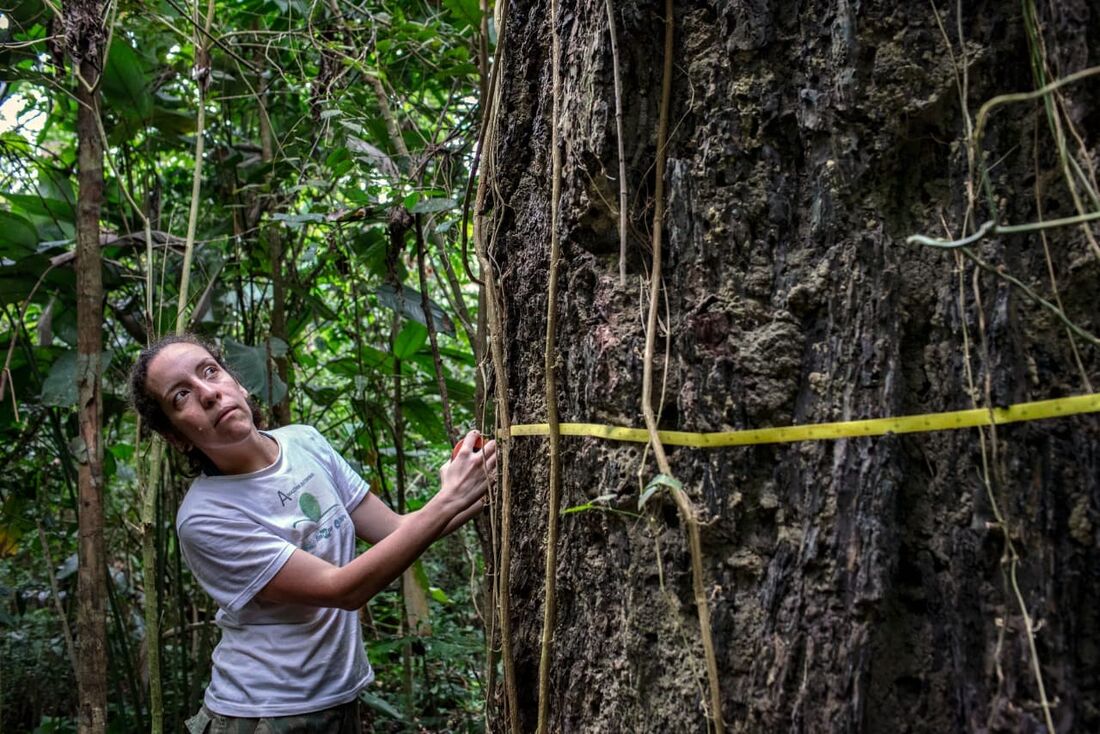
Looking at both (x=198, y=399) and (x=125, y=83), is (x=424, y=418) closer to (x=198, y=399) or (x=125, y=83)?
(x=198, y=399)

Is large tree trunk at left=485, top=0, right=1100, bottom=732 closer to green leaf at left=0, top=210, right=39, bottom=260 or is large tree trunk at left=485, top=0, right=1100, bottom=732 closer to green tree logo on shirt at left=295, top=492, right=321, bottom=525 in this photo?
green tree logo on shirt at left=295, top=492, right=321, bottom=525

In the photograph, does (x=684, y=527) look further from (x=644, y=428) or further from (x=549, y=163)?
(x=549, y=163)

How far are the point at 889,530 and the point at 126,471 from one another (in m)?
3.62

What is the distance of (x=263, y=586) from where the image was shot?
1.76 m

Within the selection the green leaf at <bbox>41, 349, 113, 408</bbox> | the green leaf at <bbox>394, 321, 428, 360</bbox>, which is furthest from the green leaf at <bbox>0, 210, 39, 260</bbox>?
the green leaf at <bbox>394, 321, 428, 360</bbox>

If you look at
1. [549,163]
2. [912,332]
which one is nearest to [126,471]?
[549,163]

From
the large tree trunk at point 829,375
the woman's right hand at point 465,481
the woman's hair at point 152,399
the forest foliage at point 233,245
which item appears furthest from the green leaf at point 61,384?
the large tree trunk at point 829,375

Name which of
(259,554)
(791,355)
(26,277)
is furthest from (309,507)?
(26,277)

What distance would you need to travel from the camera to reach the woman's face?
1905 millimetres

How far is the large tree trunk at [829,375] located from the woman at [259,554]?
2.05 ft

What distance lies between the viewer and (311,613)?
191 cm

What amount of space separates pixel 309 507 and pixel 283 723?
0.44 metres

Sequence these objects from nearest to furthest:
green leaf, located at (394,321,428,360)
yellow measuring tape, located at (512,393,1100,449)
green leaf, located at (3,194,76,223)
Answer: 1. yellow measuring tape, located at (512,393,1100,449)
2. green leaf, located at (3,194,76,223)
3. green leaf, located at (394,321,428,360)

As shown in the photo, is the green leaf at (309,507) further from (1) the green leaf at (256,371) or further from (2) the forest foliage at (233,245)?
(1) the green leaf at (256,371)
